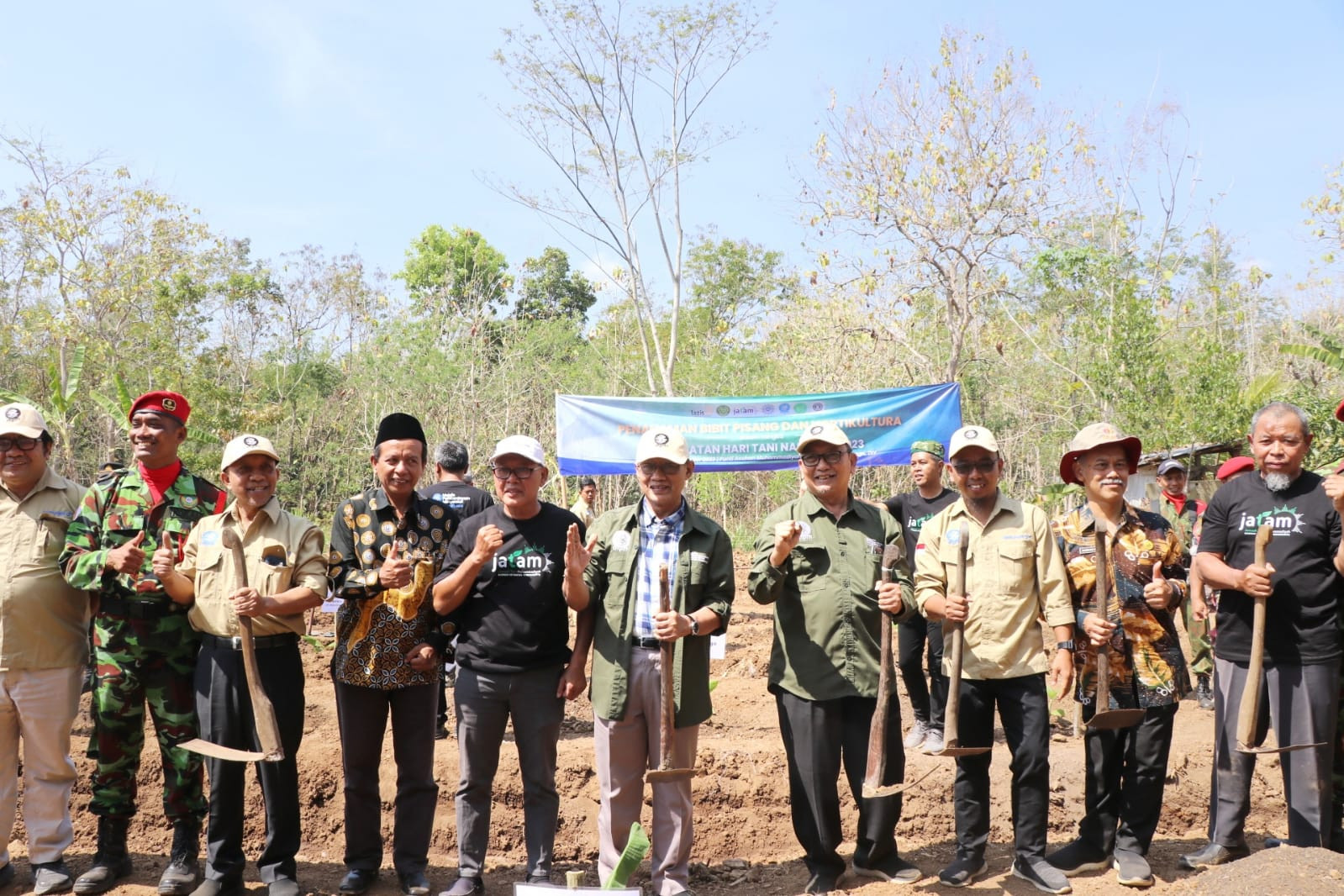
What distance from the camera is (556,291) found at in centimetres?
3073

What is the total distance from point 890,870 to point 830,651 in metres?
1.03

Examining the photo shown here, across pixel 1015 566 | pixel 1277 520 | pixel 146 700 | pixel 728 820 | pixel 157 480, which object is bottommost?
pixel 728 820

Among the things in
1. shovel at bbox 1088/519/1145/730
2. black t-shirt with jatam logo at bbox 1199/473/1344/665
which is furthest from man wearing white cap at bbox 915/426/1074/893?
black t-shirt with jatam logo at bbox 1199/473/1344/665

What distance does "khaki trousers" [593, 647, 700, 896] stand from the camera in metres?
4.10

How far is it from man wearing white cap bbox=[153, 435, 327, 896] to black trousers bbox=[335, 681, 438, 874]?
0.74 ft

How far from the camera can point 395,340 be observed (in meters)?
21.9

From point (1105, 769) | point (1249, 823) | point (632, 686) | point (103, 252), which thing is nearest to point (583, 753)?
point (632, 686)

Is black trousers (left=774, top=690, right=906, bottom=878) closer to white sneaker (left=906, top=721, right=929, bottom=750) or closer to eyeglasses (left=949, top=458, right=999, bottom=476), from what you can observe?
eyeglasses (left=949, top=458, right=999, bottom=476)

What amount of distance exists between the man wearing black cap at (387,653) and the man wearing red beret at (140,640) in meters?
0.69

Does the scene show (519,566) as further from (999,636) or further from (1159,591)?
(1159,591)

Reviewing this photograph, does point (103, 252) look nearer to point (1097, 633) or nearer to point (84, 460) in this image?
point (84, 460)

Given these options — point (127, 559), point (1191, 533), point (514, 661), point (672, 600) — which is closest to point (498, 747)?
point (514, 661)

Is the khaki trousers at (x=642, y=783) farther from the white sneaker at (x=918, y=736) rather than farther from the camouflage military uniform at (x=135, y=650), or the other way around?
the white sneaker at (x=918, y=736)

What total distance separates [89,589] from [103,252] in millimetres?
14661
